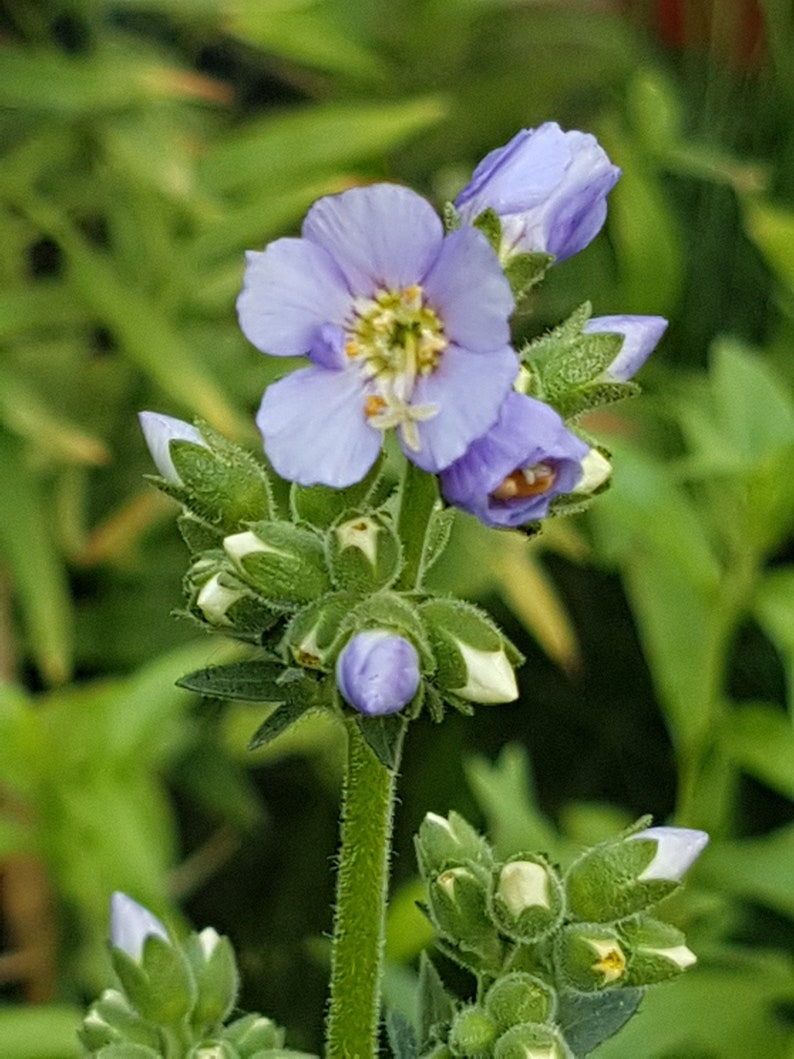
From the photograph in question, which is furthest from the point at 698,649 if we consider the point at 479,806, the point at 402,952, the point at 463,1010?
the point at 463,1010

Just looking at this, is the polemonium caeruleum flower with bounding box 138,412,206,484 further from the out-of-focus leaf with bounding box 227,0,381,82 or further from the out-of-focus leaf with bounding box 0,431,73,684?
the out-of-focus leaf with bounding box 227,0,381,82

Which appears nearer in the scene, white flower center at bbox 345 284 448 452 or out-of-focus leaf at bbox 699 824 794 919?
white flower center at bbox 345 284 448 452

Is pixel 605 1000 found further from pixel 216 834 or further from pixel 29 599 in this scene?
pixel 216 834

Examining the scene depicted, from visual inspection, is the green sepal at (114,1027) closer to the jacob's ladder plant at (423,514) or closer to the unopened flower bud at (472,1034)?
the jacob's ladder plant at (423,514)

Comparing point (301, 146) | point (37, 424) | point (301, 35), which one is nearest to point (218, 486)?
point (37, 424)

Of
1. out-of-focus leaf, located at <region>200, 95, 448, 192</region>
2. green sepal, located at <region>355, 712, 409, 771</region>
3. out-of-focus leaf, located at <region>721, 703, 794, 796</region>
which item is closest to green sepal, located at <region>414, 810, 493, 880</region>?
green sepal, located at <region>355, 712, 409, 771</region>
